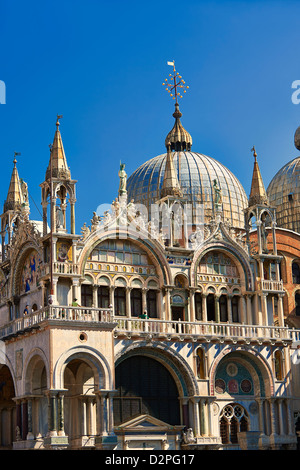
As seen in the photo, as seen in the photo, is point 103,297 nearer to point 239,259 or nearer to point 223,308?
point 223,308

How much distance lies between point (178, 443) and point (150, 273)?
8.92m

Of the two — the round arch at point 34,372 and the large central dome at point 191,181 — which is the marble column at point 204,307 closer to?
the round arch at point 34,372

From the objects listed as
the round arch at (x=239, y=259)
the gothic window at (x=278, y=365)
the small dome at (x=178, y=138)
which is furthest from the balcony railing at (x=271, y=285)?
the small dome at (x=178, y=138)

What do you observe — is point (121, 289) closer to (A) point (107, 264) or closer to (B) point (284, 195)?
(A) point (107, 264)

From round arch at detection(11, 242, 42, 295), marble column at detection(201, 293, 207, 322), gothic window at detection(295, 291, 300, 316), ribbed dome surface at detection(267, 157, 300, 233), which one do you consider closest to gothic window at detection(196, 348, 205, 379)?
marble column at detection(201, 293, 207, 322)

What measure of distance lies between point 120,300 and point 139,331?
2.97 metres

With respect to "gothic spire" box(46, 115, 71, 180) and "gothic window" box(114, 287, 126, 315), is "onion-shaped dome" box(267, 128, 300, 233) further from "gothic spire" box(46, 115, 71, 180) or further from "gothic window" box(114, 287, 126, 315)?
"gothic spire" box(46, 115, 71, 180)

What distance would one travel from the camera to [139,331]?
155 feet

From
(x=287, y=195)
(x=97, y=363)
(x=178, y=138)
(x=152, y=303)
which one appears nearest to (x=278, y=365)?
(x=152, y=303)

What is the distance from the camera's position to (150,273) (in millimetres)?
50406

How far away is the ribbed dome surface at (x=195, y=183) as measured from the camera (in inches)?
A: 2589

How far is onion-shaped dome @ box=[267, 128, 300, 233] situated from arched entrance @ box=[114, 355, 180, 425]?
27155 millimetres

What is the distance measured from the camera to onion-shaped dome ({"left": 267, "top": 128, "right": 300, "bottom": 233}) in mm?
73312
